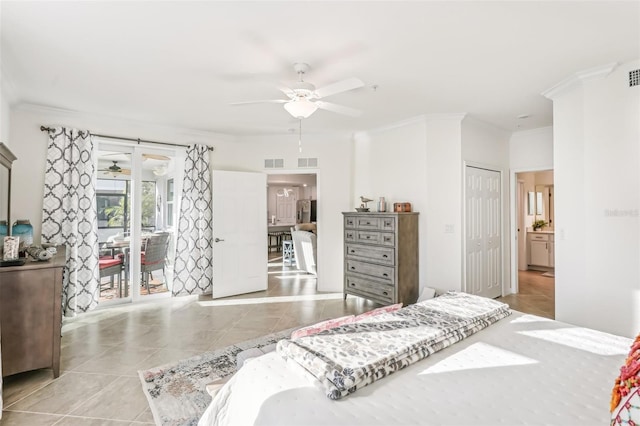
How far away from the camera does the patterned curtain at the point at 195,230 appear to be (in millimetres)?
4777

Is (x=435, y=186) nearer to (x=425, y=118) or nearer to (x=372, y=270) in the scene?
(x=425, y=118)

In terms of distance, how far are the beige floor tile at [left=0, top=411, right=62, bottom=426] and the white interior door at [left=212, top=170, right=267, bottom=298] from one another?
2.74m

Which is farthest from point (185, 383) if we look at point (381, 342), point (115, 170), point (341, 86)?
point (115, 170)

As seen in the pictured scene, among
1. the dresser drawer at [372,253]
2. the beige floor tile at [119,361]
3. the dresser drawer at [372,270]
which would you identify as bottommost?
the beige floor tile at [119,361]

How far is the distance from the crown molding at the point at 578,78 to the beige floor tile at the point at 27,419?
16.0 ft

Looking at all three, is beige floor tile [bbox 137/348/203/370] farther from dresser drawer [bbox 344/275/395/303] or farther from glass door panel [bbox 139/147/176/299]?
dresser drawer [bbox 344/275/395/303]

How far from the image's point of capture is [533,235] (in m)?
6.88

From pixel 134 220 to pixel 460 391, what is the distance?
4624mm

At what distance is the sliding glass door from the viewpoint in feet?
14.4

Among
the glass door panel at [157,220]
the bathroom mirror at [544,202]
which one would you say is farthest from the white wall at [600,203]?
the glass door panel at [157,220]

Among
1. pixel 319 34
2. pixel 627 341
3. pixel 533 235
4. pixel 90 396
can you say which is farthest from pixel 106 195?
pixel 533 235

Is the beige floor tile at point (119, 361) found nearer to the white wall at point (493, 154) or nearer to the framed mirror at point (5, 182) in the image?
the framed mirror at point (5, 182)

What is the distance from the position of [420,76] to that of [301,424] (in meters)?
2.93

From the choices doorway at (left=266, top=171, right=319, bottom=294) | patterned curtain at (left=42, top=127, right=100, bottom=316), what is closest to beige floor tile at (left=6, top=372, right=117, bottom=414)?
patterned curtain at (left=42, top=127, right=100, bottom=316)
